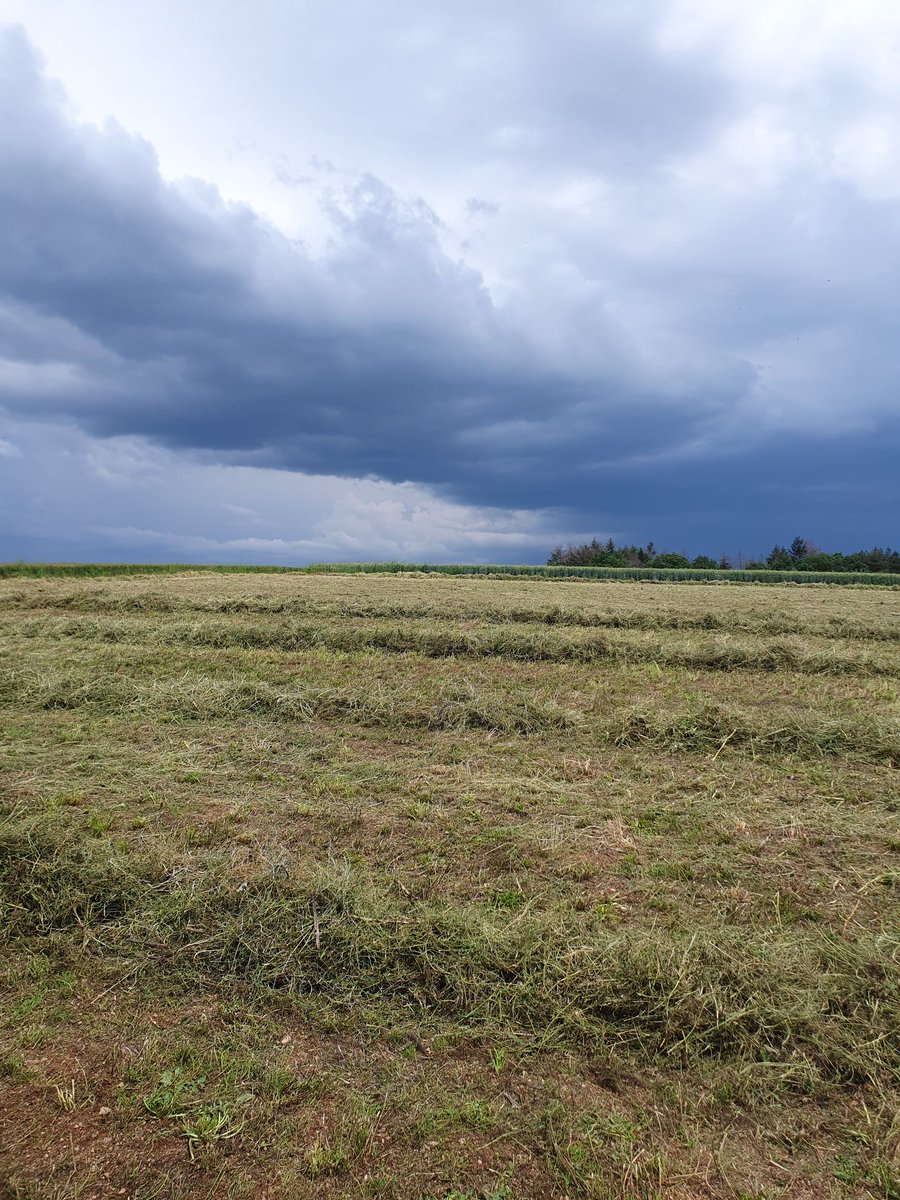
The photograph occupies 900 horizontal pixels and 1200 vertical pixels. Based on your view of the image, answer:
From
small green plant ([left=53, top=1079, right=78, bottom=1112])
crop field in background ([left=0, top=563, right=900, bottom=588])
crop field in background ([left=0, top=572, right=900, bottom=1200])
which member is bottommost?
small green plant ([left=53, top=1079, right=78, bottom=1112])

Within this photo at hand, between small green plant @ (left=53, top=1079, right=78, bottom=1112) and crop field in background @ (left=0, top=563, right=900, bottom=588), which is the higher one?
crop field in background @ (left=0, top=563, right=900, bottom=588)

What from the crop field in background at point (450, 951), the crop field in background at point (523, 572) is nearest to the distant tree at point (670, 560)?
the crop field in background at point (523, 572)

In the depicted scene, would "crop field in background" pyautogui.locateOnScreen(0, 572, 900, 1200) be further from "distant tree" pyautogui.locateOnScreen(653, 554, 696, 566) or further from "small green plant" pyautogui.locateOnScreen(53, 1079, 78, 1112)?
"distant tree" pyautogui.locateOnScreen(653, 554, 696, 566)

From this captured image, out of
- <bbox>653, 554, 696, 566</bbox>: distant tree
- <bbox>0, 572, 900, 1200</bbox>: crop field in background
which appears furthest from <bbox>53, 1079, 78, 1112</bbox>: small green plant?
<bbox>653, 554, 696, 566</bbox>: distant tree

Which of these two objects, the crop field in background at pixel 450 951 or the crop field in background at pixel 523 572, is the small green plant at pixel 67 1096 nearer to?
the crop field in background at pixel 450 951

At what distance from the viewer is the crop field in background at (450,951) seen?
7.67 ft

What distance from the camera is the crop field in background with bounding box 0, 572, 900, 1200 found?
2.34 metres

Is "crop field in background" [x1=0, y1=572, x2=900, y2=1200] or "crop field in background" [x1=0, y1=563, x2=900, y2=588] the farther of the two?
"crop field in background" [x1=0, y1=563, x2=900, y2=588]

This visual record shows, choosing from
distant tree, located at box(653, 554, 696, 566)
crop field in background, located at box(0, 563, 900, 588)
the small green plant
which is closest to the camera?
the small green plant

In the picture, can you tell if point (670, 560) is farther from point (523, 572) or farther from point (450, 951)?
point (450, 951)

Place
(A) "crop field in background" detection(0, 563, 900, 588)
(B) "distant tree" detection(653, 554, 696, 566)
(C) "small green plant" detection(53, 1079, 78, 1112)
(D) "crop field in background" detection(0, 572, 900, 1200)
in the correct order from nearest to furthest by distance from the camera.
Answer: (D) "crop field in background" detection(0, 572, 900, 1200) → (C) "small green plant" detection(53, 1079, 78, 1112) → (A) "crop field in background" detection(0, 563, 900, 588) → (B) "distant tree" detection(653, 554, 696, 566)

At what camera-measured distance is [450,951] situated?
324 cm

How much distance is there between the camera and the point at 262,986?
3.14 metres

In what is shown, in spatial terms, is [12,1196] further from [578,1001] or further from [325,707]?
[325,707]
